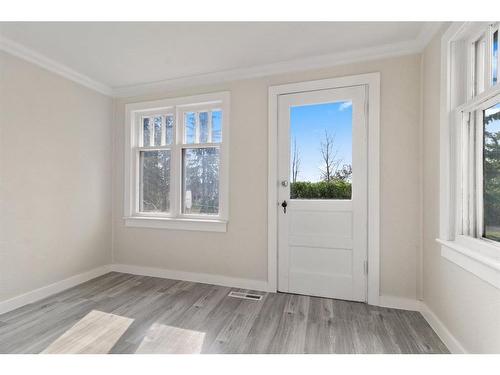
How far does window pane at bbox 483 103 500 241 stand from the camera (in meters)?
1.40

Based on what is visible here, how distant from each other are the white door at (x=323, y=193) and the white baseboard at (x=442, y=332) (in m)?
0.50

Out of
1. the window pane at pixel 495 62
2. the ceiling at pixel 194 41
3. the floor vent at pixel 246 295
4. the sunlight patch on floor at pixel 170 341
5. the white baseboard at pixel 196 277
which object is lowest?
the floor vent at pixel 246 295

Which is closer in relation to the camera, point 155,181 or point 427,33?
point 427,33

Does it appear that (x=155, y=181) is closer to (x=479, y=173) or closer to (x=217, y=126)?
(x=217, y=126)

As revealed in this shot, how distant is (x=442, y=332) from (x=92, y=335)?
8.69 ft

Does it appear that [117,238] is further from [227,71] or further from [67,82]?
[227,71]

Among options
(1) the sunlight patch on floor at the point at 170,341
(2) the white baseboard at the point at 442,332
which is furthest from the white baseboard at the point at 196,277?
(2) the white baseboard at the point at 442,332

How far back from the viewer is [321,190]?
2.52 m

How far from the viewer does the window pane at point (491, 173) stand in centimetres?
140

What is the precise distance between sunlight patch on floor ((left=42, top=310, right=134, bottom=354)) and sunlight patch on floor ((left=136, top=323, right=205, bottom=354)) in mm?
235

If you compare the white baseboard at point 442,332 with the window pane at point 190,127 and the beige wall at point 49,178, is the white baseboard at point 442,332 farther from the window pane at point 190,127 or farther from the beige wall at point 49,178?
the beige wall at point 49,178

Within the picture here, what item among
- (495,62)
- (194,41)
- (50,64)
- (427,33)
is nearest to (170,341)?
(194,41)

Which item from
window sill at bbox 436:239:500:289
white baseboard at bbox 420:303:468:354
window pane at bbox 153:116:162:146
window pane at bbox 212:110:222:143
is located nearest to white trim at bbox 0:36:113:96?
window pane at bbox 153:116:162:146
